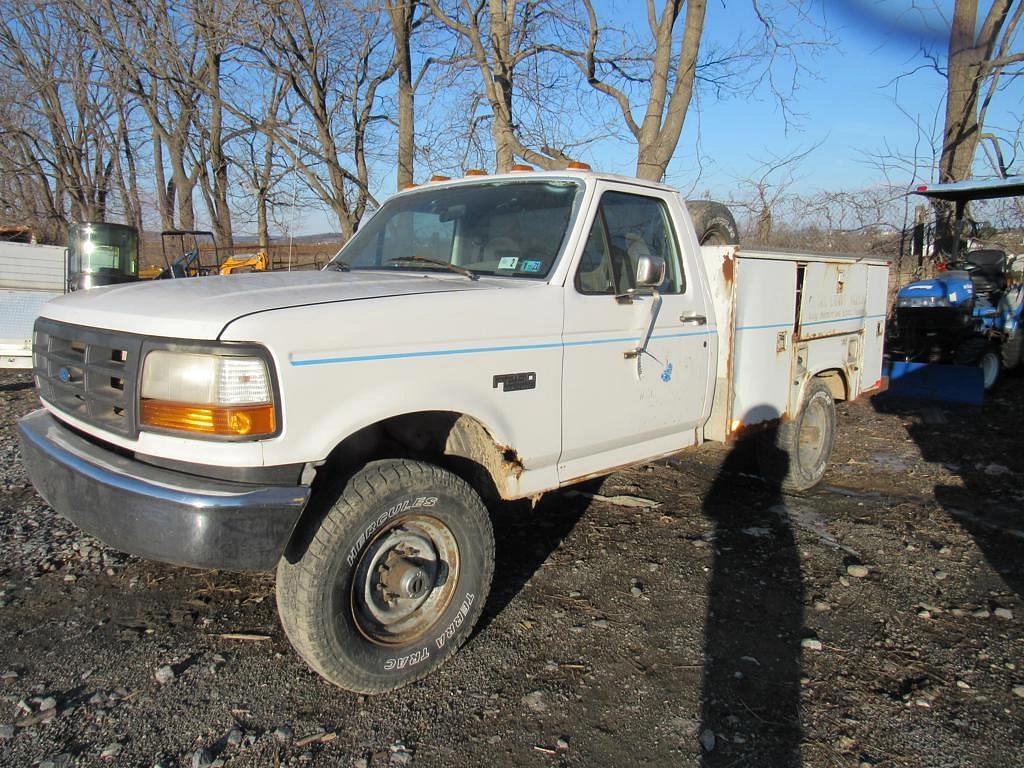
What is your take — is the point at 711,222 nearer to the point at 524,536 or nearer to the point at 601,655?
the point at 524,536

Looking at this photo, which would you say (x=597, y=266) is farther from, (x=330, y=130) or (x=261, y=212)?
(x=261, y=212)

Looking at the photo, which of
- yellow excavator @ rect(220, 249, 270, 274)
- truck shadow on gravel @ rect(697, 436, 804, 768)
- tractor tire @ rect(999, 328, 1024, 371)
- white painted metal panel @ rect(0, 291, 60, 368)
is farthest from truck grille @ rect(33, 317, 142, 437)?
yellow excavator @ rect(220, 249, 270, 274)

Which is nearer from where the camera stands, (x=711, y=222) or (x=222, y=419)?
(x=222, y=419)

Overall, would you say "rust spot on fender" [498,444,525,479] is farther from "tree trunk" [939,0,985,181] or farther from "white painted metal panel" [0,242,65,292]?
"tree trunk" [939,0,985,181]

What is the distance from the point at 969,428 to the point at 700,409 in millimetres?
4844

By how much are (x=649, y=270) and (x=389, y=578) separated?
70.5 inches

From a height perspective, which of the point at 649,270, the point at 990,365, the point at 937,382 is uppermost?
the point at 649,270

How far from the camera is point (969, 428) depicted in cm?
746

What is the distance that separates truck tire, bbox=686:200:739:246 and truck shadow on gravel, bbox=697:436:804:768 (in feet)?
6.59

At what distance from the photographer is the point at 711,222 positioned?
5555mm

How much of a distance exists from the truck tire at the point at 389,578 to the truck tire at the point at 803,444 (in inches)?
113

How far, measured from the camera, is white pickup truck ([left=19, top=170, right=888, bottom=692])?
8.04 feet

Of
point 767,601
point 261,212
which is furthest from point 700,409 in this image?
point 261,212

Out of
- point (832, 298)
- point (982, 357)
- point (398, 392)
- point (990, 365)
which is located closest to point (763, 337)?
point (832, 298)
